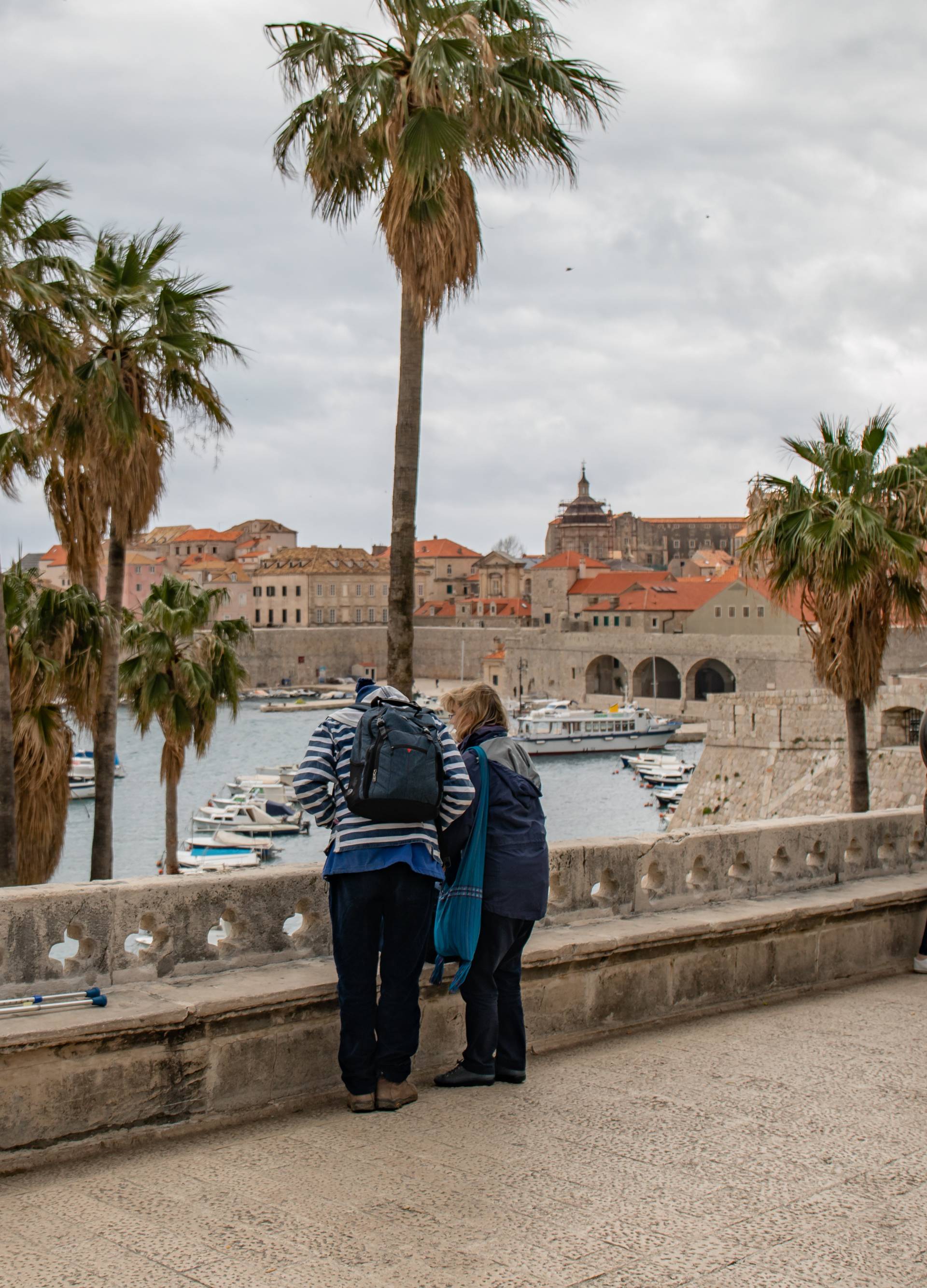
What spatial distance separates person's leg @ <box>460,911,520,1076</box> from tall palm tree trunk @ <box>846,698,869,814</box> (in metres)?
10.1

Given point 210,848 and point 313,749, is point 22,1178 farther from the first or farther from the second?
point 210,848

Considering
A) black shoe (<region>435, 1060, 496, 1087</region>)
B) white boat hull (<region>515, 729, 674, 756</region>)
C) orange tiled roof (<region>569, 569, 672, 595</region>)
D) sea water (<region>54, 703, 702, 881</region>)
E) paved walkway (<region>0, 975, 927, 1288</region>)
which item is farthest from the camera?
orange tiled roof (<region>569, 569, 672, 595</region>)

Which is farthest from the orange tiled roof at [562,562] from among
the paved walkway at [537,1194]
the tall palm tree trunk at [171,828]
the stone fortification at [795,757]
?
the paved walkway at [537,1194]

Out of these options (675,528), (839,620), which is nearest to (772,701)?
(839,620)

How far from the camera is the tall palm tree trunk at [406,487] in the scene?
9219 millimetres

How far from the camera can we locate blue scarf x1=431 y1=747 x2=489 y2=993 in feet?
14.2

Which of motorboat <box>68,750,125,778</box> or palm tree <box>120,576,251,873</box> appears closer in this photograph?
palm tree <box>120,576,251,873</box>

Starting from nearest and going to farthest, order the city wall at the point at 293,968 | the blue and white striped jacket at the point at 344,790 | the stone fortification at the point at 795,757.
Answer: the city wall at the point at 293,968 → the blue and white striped jacket at the point at 344,790 → the stone fortification at the point at 795,757

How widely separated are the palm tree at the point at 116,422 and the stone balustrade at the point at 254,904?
8367mm

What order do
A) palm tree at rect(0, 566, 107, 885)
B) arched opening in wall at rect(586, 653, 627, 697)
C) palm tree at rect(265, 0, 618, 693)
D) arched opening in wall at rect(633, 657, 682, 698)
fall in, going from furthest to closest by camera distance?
arched opening in wall at rect(586, 653, 627, 697) → arched opening in wall at rect(633, 657, 682, 698) → palm tree at rect(0, 566, 107, 885) → palm tree at rect(265, 0, 618, 693)

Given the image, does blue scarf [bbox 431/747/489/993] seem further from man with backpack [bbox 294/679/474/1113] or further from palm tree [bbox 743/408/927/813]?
palm tree [bbox 743/408/927/813]

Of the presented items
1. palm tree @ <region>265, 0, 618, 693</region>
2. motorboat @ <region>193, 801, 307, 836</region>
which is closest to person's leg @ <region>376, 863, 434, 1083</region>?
palm tree @ <region>265, 0, 618, 693</region>

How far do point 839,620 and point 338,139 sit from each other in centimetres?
668

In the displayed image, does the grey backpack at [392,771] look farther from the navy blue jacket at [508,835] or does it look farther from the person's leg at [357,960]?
the navy blue jacket at [508,835]
